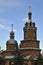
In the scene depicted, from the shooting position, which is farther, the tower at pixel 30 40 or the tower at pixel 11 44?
the tower at pixel 11 44

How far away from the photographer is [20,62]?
217 feet

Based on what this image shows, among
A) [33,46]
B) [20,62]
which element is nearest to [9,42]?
[33,46]

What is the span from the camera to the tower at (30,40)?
7600cm

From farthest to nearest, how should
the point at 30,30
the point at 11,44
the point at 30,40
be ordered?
the point at 11,44
the point at 30,30
the point at 30,40

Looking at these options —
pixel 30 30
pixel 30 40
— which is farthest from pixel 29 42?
pixel 30 30

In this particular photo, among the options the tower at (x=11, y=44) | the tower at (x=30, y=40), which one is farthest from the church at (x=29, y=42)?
the tower at (x=11, y=44)

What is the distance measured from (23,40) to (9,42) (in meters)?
6.84

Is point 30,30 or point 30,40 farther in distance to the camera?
point 30,30

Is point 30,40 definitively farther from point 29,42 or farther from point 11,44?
point 11,44

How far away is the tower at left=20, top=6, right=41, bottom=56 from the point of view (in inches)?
2992

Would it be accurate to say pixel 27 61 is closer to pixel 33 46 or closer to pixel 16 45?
pixel 33 46

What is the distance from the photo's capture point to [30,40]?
76.1 metres

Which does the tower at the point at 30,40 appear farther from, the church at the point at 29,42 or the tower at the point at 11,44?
the tower at the point at 11,44

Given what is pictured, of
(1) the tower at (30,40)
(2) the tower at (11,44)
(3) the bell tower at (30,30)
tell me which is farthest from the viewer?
(2) the tower at (11,44)
